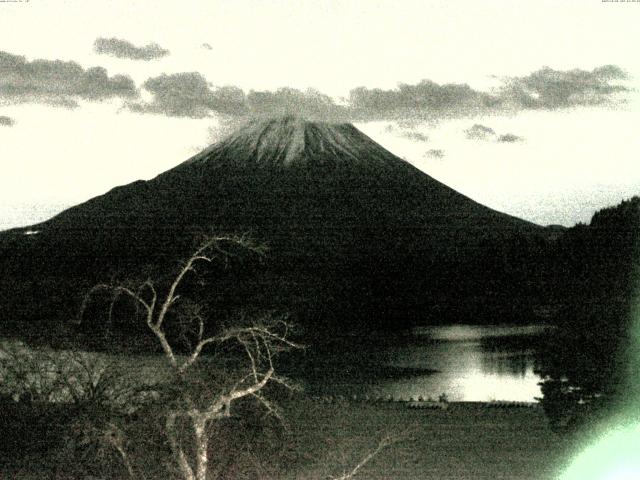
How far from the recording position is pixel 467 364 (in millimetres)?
24266

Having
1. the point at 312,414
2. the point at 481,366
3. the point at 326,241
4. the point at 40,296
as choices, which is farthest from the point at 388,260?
the point at 312,414

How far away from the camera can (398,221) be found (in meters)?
62.1

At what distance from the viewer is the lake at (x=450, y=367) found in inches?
757

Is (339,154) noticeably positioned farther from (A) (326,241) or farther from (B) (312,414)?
(B) (312,414)

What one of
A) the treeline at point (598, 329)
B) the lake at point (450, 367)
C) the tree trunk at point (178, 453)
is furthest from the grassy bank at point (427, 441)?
the lake at point (450, 367)

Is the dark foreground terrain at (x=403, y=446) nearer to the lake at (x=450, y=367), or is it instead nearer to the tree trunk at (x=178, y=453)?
the tree trunk at (x=178, y=453)

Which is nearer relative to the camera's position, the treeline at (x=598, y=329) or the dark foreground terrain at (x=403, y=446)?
the dark foreground terrain at (x=403, y=446)

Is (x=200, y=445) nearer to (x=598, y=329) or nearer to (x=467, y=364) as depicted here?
(x=598, y=329)

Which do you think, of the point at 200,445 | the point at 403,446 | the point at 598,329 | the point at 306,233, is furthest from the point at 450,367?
the point at 306,233

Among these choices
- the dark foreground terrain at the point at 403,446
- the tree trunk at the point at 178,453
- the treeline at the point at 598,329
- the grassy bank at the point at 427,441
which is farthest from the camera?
the treeline at the point at 598,329

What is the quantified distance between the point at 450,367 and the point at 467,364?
2.58ft

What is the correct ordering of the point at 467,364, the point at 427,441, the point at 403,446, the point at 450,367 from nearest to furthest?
the point at 403,446 → the point at 427,441 → the point at 450,367 → the point at 467,364

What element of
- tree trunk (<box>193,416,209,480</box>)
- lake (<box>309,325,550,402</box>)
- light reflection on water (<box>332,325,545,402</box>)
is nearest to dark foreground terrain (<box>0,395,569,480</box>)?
tree trunk (<box>193,416,209,480</box>)

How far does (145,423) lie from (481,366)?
54.1ft
